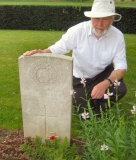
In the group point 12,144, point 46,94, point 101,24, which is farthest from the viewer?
point 101,24

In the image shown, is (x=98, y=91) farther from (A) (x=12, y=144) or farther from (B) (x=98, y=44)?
(A) (x=12, y=144)

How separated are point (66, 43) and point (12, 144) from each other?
1.40 metres

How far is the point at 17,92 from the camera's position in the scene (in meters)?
5.84

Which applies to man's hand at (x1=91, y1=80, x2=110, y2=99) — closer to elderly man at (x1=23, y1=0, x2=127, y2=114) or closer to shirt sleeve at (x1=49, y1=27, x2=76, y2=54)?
elderly man at (x1=23, y1=0, x2=127, y2=114)

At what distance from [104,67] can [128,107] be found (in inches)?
40.8

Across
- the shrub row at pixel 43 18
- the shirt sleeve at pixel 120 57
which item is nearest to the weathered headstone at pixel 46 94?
the shirt sleeve at pixel 120 57

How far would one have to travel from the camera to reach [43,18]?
57.2ft

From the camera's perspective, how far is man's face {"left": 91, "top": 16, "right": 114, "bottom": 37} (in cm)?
391

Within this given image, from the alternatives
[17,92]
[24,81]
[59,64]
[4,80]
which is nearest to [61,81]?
[59,64]

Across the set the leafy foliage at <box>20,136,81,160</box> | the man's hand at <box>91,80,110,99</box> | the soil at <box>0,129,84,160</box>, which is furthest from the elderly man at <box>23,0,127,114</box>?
the soil at <box>0,129,84,160</box>

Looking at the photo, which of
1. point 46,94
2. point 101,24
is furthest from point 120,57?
point 46,94

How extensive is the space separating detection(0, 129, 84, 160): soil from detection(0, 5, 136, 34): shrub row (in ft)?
42.5

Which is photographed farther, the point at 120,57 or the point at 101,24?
the point at 120,57

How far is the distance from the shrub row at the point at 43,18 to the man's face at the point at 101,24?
41.5ft
